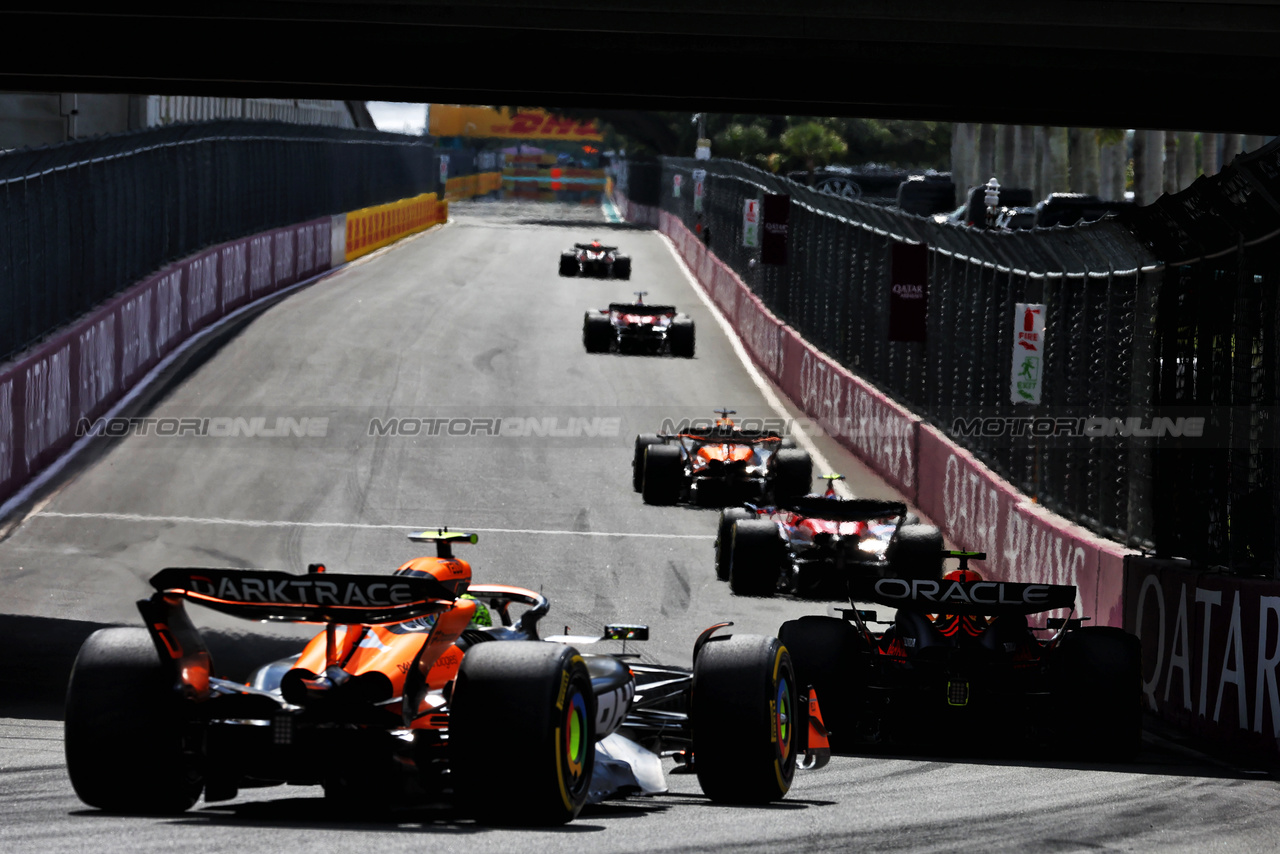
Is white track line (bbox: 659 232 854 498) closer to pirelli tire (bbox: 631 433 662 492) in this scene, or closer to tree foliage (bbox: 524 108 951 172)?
pirelli tire (bbox: 631 433 662 492)

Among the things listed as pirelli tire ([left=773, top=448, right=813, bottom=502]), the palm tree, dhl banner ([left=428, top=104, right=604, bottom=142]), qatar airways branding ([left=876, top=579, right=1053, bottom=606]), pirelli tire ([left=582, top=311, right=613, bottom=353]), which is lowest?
pirelli tire ([left=773, top=448, right=813, bottom=502])

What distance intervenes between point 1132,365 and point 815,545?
11.4 feet

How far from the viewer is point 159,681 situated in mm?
6465

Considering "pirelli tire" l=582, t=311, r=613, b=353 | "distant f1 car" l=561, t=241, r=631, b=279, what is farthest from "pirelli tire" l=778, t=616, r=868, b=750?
Answer: "distant f1 car" l=561, t=241, r=631, b=279

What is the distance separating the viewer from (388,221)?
176 feet

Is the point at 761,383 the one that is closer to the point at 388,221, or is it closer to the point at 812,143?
the point at 388,221

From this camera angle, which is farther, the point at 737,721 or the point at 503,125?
the point at 503,125

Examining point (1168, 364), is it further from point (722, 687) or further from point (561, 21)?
point (722, 687)

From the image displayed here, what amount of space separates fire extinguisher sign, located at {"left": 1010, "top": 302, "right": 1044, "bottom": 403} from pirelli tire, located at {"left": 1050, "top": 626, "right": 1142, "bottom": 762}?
17.8ft

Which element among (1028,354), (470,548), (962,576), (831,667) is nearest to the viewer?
(831,667)

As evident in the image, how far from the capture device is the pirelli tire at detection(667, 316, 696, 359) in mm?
29828

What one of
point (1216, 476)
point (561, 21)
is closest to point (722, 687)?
point (1216, 476)

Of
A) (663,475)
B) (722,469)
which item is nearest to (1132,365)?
(722,469)

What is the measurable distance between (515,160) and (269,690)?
438 ft
